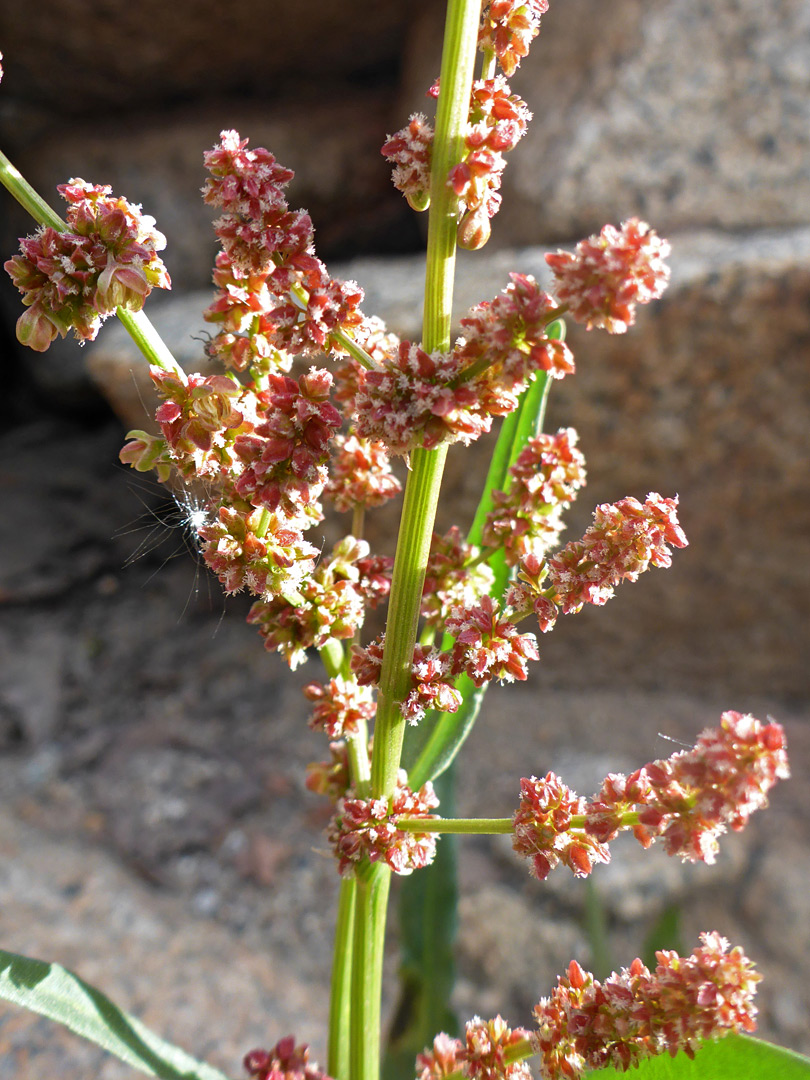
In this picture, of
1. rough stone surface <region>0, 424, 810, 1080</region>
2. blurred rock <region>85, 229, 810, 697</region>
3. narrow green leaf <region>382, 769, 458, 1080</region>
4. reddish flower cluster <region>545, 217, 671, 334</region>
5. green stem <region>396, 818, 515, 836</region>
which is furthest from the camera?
blurred rock <region>85, 229, 810, 697</region>

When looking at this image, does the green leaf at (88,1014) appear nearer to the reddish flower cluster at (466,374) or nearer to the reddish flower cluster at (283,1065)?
the reddish flower cluster at (283,1065)

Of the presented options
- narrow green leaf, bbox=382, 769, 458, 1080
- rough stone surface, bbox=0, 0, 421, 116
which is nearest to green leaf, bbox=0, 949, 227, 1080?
narrow green leaf, bbox=382, 769, 458, 1080

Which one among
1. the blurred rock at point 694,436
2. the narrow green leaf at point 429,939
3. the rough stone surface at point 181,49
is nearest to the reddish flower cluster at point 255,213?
the narrow green leaf at point 429,939

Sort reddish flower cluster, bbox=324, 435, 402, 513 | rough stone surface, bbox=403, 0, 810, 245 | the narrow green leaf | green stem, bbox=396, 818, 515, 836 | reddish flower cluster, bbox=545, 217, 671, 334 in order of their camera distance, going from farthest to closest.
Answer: rough stone surface, bbox=403, 0, 810, 245
the narrow green leaf
reddish flower cluster, bbox=324, 435, 402, 513
green stem, bbox=396, 818, 515, 836
reddish flower cluster, bbox=545, 217, 671, 334

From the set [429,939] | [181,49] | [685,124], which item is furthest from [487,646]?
[181,49]

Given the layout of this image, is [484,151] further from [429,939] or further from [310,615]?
[429,939]

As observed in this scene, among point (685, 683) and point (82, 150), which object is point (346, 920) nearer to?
point (685, 683)

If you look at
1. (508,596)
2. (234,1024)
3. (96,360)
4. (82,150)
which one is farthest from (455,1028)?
(82,150)

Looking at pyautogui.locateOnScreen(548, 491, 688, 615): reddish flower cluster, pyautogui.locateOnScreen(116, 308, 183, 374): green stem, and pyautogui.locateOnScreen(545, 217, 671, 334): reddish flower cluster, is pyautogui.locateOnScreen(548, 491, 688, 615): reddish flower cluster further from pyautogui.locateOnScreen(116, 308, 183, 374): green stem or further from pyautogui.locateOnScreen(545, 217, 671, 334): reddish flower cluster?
pyautogui.locateOnScreen(116, 308, 183, 374): green stem
